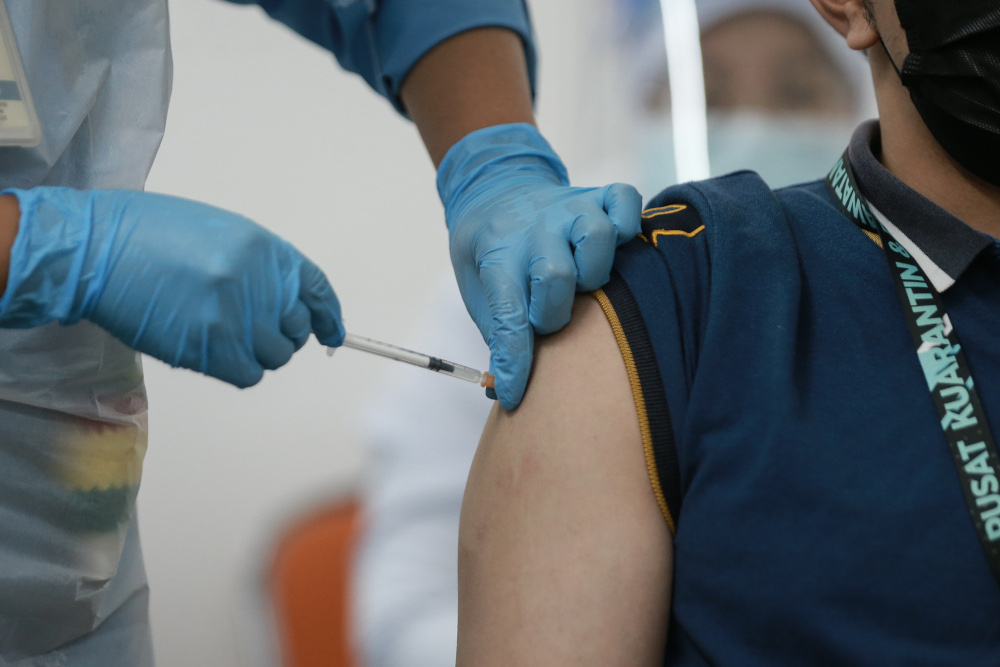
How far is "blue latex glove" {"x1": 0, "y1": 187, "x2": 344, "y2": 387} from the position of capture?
81 cm

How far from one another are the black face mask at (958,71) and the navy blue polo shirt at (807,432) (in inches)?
A: 3.0

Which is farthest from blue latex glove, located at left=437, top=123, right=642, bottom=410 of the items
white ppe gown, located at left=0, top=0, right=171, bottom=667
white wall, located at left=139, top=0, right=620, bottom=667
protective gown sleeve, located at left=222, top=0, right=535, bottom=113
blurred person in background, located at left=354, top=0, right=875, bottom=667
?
white wall, located at left=139, top=0, right=620, bottom=667

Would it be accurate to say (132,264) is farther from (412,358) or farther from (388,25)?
(388,25)

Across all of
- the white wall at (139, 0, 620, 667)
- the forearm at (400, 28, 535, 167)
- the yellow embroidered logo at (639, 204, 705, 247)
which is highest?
the forearm at (400, 28, 535, 167)

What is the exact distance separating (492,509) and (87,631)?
2.00ft

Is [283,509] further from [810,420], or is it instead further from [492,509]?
[810,420]

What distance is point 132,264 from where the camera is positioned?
83 cm

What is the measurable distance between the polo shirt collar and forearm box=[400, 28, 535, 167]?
1.72 feet

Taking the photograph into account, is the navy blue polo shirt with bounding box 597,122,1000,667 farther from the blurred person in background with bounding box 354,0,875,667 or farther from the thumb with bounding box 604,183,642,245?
the blurred person in background with bounding box 354,0,875,667

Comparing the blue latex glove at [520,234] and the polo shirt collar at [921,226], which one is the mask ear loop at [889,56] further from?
the blue latex glove at [520,234]

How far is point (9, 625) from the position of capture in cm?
95

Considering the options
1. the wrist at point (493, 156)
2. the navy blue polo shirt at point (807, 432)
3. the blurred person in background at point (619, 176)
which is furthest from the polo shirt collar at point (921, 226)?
the blurred person in background at point (619, 176)

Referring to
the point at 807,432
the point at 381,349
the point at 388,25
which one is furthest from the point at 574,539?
the point at 388,25

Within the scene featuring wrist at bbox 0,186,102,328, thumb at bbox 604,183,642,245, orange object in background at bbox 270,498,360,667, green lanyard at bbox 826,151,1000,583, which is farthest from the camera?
orange object in background at bbox 270,498,360,667
